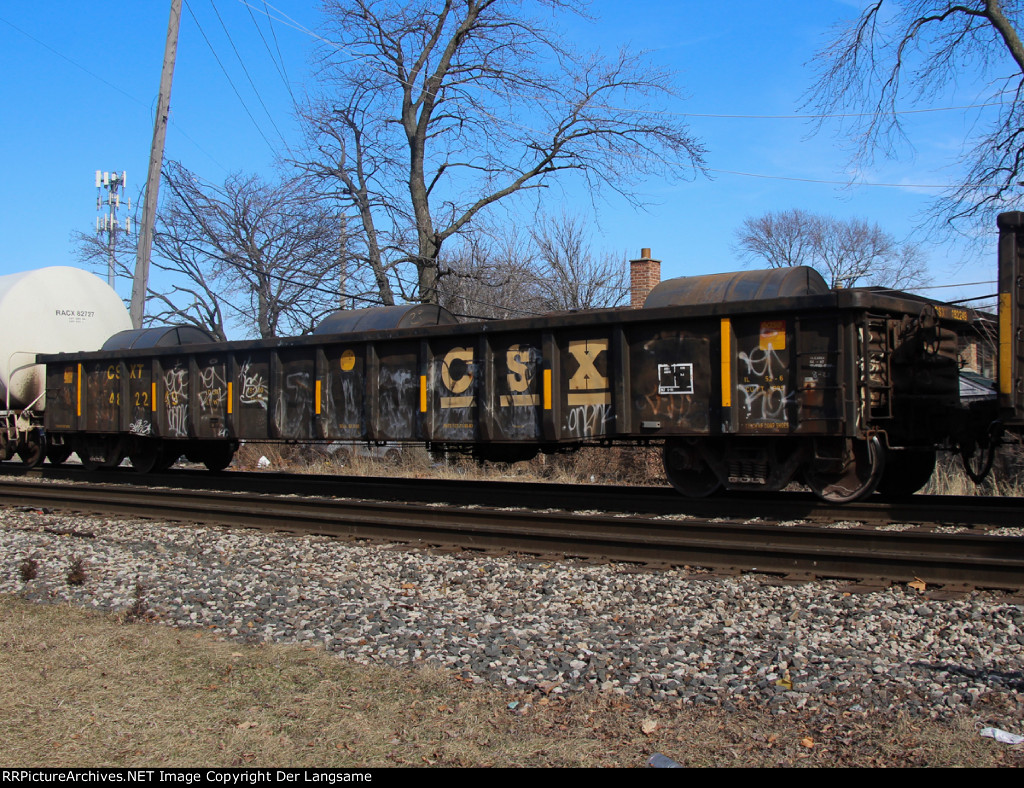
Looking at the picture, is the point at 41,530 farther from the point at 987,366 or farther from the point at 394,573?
the point at 987,366

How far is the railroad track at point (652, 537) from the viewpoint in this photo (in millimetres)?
6980

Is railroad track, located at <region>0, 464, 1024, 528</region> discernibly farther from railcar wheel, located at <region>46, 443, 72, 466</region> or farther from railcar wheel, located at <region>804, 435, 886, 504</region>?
railcar wheel, located at <region>46, 443, 72, 466</region>

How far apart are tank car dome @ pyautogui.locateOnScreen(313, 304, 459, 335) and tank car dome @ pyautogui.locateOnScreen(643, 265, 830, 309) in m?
3.87

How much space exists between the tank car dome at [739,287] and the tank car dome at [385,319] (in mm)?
3869

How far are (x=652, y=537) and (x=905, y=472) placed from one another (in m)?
5.08

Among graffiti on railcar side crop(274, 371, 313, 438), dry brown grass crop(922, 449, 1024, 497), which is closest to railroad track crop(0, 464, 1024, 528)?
graffiti on railcar side crop(274, 371, 313, 438)

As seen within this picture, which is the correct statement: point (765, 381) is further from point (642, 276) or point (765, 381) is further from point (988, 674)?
point (642, 276)

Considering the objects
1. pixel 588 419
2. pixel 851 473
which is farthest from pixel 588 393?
pixel 851 473

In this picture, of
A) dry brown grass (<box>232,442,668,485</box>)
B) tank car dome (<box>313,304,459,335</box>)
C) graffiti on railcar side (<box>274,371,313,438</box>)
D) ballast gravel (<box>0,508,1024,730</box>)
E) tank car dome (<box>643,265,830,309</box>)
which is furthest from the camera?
dry brown grass (<box>232,442,668,485</box>)

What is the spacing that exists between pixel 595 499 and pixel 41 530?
6991mm

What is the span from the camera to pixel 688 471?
11.0 meters

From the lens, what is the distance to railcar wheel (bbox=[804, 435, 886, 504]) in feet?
31.9

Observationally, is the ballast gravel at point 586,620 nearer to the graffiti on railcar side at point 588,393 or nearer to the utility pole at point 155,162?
the graffiti on railcar side at point 588,393

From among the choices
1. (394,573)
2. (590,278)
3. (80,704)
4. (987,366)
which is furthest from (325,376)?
(590,278)
